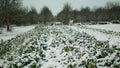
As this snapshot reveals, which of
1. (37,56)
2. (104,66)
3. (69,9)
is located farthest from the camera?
(69,9)

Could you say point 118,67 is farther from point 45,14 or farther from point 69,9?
point 45,14

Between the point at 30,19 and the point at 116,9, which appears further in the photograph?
the point at 30,19

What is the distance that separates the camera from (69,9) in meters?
69.8

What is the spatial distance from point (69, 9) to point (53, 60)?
205 feet

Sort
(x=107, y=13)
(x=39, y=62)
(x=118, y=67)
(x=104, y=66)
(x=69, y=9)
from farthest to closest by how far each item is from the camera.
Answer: (x=107, y=13) → (x=69, y=9) → (x=39, y=62) → (x=104, y=66) → (x=118, y=67)

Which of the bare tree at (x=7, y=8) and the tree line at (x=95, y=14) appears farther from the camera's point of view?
the tree line at (x=95, y=14)

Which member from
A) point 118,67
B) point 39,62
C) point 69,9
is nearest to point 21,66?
point 39,62

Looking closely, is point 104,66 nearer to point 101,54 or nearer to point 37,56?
point 101,54

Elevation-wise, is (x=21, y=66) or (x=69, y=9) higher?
(x=69, y=9)

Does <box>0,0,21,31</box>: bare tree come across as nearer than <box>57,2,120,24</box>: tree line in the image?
Yes

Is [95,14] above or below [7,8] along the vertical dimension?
below

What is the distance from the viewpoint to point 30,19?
3093 inches

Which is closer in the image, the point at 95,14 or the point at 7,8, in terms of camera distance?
the point at 7,8

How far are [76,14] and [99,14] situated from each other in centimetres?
1234
